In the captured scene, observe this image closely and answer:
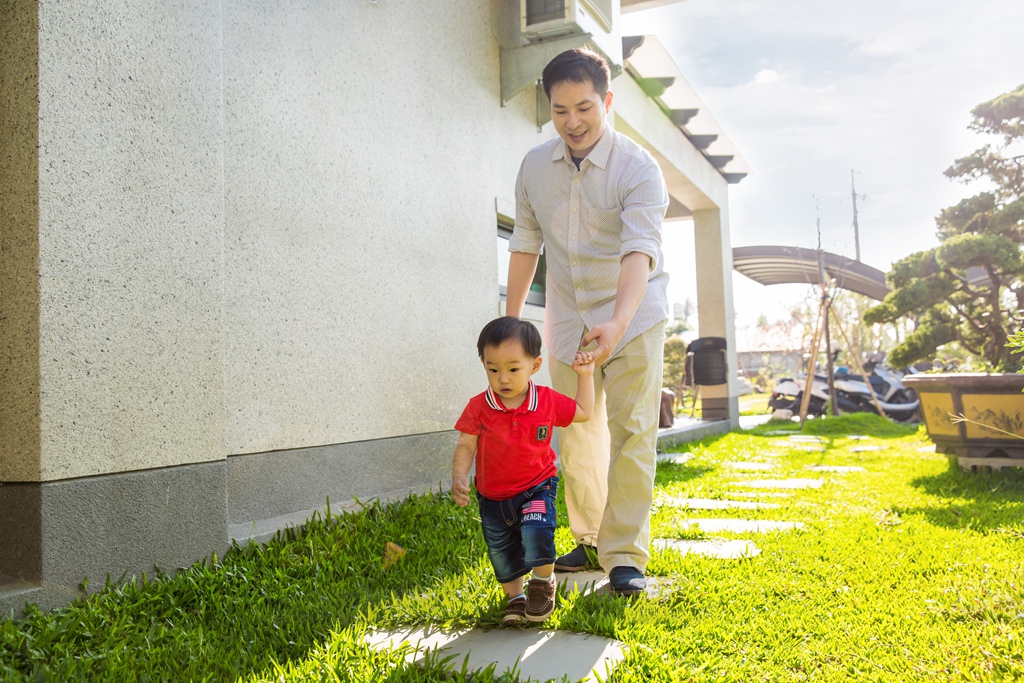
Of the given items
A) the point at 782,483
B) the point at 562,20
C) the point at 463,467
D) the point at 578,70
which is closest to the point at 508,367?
the point at 463,467

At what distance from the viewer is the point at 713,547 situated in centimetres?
313

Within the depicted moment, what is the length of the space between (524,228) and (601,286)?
1.43 feet

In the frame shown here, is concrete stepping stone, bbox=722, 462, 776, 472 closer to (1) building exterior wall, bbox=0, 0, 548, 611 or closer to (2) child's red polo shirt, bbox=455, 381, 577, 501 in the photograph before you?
(1) building exterior wall, bbox=0, 0, 548, 611

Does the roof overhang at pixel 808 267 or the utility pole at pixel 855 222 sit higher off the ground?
the utility pole at pixel 855 222

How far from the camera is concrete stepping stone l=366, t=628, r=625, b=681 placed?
176cm

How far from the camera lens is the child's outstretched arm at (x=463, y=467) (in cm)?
204

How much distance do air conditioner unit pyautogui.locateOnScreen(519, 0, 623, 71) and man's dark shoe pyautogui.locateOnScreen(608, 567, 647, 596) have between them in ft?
12.2

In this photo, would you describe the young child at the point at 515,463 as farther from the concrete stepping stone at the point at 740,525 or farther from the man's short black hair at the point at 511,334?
the concrete stepping stone at the point at 740,525

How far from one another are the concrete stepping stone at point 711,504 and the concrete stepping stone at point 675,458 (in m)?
1.66

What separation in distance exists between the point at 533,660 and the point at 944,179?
35.6 ft

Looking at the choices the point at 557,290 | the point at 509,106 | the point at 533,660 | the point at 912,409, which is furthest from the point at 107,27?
the point at 912,409

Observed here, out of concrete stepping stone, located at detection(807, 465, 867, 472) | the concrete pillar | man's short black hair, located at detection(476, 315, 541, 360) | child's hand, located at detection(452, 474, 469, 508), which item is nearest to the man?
man's short black hair, located at detection(476, 315, 541, 360)

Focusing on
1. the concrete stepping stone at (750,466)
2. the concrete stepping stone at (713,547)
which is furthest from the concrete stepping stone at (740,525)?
the concrete stepping stone at (750,466)

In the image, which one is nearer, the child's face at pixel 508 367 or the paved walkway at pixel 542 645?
the paved walkway at pixel 542 645
